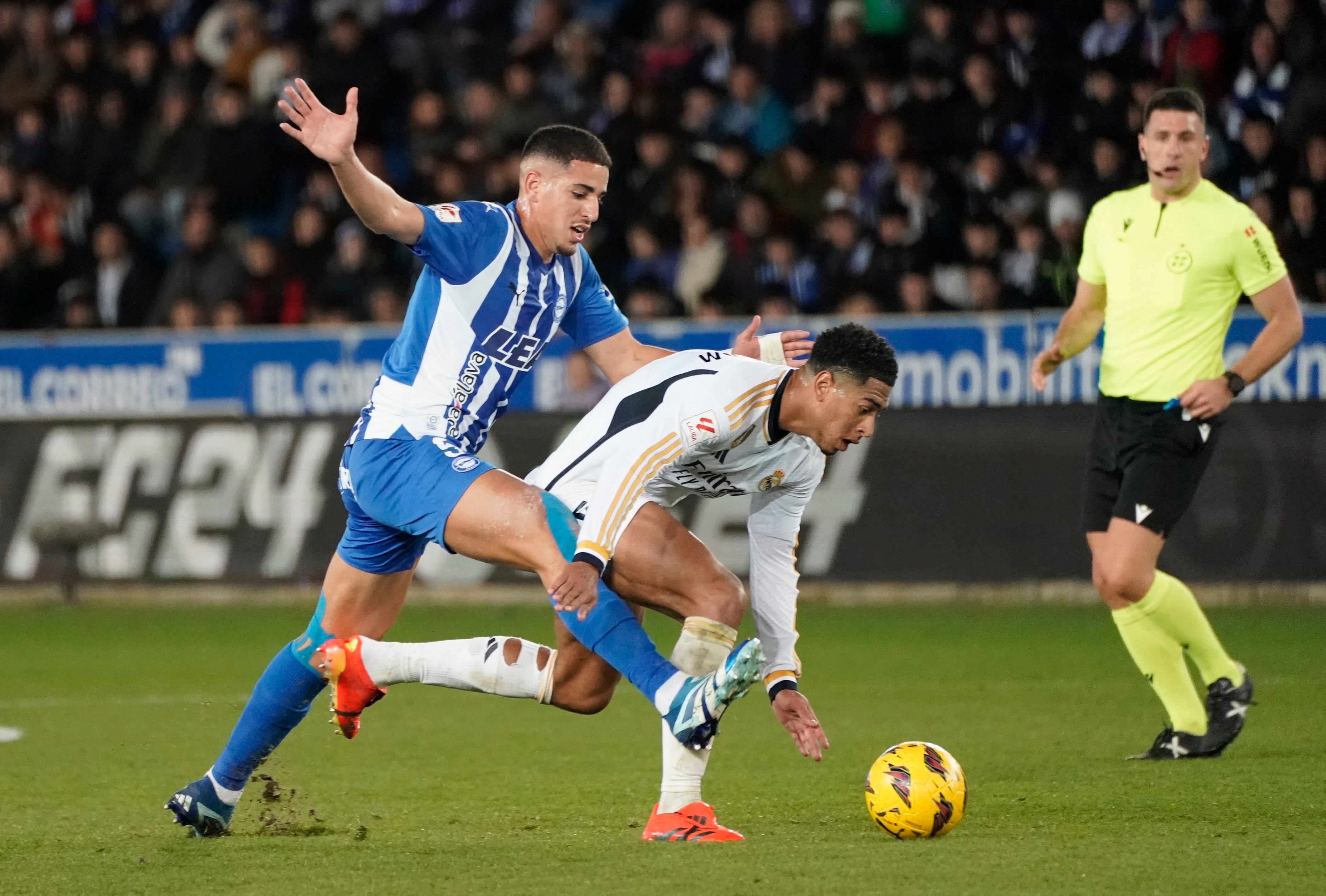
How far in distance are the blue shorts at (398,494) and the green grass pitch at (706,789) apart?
81 centimetres

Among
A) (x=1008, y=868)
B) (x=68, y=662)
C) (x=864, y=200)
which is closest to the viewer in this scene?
(x=1008, y=868)

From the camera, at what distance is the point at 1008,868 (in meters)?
4.65

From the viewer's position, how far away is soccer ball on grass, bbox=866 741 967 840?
5137 mm

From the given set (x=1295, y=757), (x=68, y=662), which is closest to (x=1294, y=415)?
(x=1295, y=757)

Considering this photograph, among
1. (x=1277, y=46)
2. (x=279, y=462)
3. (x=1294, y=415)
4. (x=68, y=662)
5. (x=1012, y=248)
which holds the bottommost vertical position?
(x=68, y=662)

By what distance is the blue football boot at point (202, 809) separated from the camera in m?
5.52

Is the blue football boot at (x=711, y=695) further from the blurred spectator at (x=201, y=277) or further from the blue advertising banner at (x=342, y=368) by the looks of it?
the blurred spectator at (x=201, y=277)

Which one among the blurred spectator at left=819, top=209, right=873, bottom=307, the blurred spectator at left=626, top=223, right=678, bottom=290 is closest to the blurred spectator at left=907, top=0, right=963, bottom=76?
the blurred spectator at left=819, top=209, right=873, bottom=307

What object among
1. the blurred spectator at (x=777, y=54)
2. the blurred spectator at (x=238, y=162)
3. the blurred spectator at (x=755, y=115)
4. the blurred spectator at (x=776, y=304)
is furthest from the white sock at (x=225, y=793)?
the blurred spectator at (x=238, y=162)

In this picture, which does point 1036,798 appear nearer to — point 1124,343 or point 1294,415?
point 1124,343

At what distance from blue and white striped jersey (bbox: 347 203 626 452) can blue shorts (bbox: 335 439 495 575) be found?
0.06 metres

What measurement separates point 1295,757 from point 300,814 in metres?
3.39

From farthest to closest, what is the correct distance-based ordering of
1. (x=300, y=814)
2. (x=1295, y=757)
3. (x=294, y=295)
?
(x=294, y=295)
(x=1295, y=757)
(x=300, y=814)

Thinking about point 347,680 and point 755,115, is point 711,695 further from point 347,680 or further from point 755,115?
point 755,115
